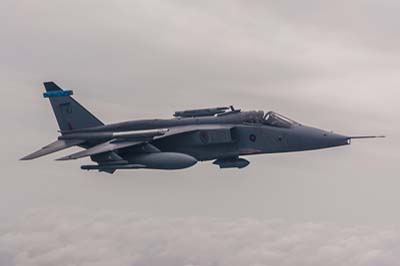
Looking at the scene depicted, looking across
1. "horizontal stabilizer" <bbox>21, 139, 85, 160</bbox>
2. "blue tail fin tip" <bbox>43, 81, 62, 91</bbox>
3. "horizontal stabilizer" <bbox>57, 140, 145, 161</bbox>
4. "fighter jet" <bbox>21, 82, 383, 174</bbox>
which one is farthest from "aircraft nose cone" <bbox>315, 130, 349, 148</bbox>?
"blue tail fin tip" <bbox>43, 81, 62, 91</bbox>

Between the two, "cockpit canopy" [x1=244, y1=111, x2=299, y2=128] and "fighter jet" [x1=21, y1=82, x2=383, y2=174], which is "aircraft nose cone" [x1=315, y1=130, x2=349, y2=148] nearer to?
"fighter jet" [x1=21, y1=82, x2=383, y2=174]

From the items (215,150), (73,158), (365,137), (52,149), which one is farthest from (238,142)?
(52,149)

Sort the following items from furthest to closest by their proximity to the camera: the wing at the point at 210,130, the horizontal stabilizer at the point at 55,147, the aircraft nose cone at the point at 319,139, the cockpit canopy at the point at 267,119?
the horizontal stabilizer at the point at 55,147
the cockpit canopy at the point at 267,119
the wing at the point at 210,130
the aircraft nose cone at the point at 319,139

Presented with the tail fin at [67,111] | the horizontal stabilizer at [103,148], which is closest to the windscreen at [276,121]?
the horizontal stabilizer at [103,148]

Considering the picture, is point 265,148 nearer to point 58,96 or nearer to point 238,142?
point 238,142

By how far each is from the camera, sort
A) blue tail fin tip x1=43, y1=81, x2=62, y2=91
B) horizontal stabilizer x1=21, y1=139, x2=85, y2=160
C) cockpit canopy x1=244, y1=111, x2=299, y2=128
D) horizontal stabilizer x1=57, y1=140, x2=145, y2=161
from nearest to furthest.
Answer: horizontal stabilizer x1=57, y1=140, x2=145, y2=161
cockpit canopy x1=244, y1=111, x2=299, y2=128
horizontal stabilizer x1=21, y1=139, x2=85, y2=160
blue tail fin tip x1=43, y1=81, x2=62, y2=91

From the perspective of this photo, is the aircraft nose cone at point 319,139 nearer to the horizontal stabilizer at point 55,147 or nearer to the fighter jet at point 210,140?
the fighter jet at point 210,140

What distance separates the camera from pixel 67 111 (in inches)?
1773

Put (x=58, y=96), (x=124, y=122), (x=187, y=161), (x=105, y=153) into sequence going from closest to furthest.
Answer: (x=187, y=161) < (x=105, y=153) < (x=124, y=122) < (x=58, y=96)

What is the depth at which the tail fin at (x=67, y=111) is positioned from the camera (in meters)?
44.2

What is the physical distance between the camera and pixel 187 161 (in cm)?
3591

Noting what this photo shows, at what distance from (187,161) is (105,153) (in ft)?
18.0

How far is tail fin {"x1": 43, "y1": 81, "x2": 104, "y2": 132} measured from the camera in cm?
4422

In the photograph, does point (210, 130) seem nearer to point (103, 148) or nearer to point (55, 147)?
point (103, 148)
